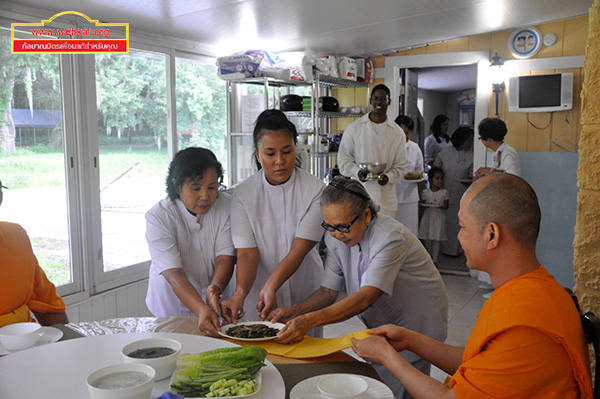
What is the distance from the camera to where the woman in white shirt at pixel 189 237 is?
2.19 m

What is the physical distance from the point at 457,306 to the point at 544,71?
2.49 metres

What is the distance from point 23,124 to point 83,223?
73 centimetres

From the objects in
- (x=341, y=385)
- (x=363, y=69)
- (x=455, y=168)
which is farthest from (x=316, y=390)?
(x=455, y=168)

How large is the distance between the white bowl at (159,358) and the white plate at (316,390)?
33 cm

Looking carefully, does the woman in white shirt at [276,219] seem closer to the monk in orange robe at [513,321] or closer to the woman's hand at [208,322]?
the woman's hand at [208,322]

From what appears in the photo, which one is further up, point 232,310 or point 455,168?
point 455,168

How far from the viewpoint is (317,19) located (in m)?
3.84

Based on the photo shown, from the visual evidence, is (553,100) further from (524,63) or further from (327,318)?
(327,318)

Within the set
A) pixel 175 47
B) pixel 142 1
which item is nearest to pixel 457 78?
pixel 175 47

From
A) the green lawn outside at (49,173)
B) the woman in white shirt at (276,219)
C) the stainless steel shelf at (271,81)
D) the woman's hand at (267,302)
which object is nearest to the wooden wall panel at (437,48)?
the stainless steel shelf at (271,81)

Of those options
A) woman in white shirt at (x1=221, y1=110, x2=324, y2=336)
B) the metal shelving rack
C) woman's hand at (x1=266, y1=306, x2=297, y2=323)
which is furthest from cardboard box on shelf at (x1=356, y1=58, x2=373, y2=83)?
woman's hand at (x1=266, y1=306, x2=297, y2=323)

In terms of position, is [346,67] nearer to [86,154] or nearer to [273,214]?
[86,154]

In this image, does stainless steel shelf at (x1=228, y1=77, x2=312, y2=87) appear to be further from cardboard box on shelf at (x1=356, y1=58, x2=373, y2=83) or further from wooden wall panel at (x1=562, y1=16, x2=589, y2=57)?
→ wooden wall panel at (x1=562, y1=16, x2=589, y2=57)

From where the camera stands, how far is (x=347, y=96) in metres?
5.89
